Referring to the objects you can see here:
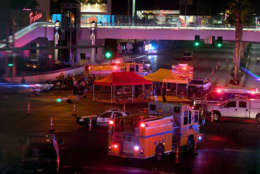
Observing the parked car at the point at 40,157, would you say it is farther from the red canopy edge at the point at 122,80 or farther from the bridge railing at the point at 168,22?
the bridge railing at the point at 168,22

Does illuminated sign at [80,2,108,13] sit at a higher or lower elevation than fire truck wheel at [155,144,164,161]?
higher

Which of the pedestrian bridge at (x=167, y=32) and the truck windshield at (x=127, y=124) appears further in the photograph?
the pedestrian bridge at (x=167, y=32)

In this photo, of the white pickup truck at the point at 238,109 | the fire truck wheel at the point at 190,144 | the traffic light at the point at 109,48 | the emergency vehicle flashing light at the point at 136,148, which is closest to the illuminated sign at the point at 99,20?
the white pickup truck at the point at 238,109

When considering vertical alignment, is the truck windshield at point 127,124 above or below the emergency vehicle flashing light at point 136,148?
above

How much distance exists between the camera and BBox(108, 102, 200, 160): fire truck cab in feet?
57.6

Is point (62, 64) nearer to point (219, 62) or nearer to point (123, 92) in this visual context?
point (123, 92)

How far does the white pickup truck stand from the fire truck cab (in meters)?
11.4

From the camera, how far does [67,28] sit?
60000 mm

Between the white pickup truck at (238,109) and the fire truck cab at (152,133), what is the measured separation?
11.4 metres

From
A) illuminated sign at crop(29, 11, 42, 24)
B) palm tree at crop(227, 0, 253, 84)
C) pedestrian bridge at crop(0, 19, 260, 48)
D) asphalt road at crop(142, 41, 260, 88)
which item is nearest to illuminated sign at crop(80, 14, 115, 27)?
pedestrian bridge at crop(0, 19, 260, 48)

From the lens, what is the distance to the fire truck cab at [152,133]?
57.6 ft

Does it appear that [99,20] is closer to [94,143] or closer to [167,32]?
[167,32]

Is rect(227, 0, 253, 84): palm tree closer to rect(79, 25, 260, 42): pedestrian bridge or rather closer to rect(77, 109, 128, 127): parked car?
rect(79, 25, 260, 42): pedestrian bridge

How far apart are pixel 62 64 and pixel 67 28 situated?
5.00m
